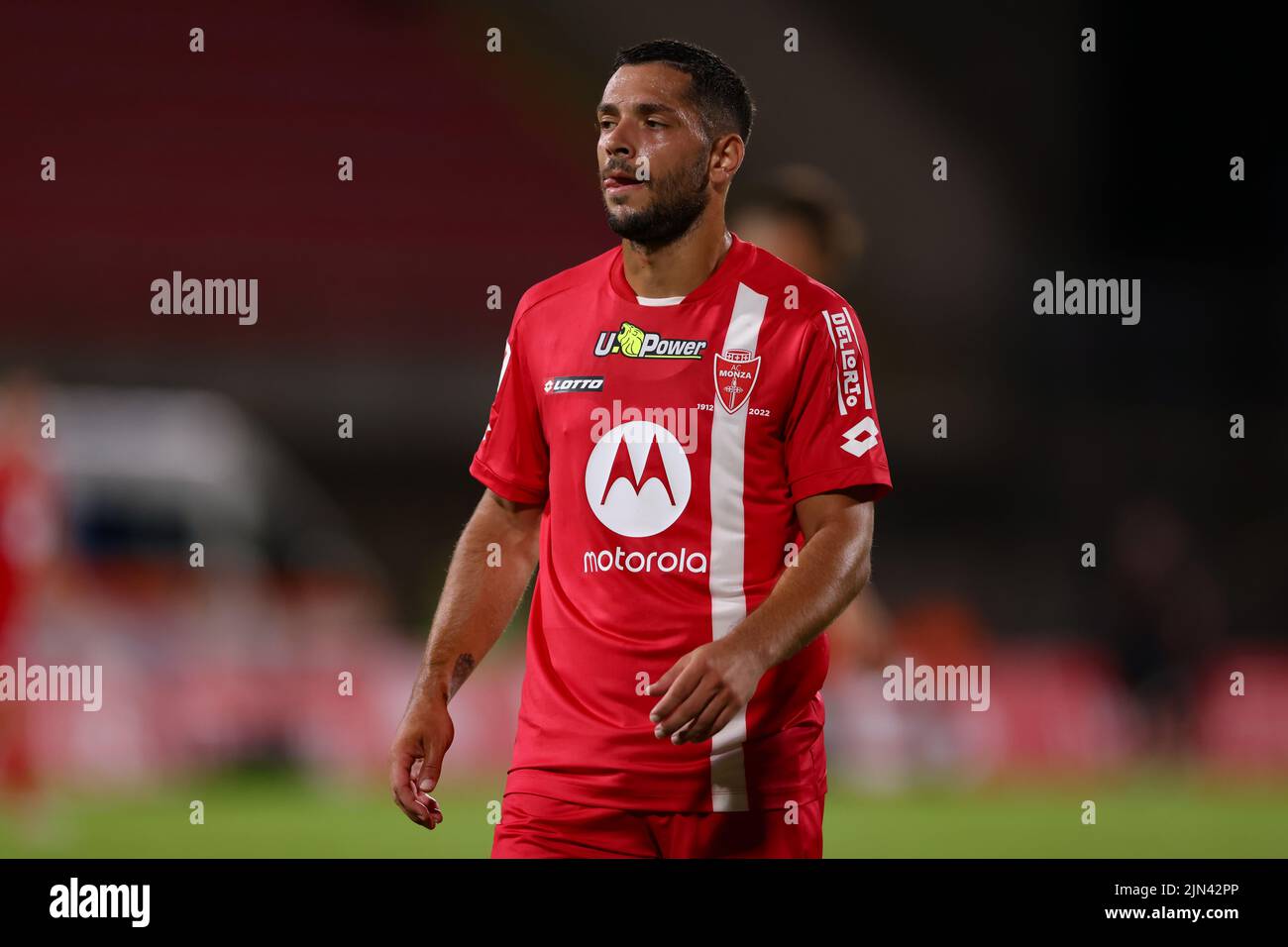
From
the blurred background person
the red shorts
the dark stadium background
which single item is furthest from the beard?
the blurred background person

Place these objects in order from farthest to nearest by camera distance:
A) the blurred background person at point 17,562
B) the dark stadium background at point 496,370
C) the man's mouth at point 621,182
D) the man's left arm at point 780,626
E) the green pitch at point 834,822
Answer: the dark stadium background at point 496,370, the blurred background person at point 17,562, the green pitch at point 834,822, the man's mouth at point 621,182, the man's left arm at point 780,626

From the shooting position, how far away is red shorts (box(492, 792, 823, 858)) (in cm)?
288


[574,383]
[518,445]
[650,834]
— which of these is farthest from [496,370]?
[650,834]

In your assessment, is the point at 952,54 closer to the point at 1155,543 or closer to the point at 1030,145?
the point at 1030,145

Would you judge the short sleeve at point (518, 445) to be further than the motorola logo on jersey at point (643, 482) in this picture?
Yes

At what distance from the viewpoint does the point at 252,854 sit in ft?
24.7

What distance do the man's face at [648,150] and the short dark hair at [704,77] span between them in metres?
0.02

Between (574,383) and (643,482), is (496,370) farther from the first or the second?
(643,482)

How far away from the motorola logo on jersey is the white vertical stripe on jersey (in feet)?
0.22

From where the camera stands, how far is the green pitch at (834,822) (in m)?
7.84

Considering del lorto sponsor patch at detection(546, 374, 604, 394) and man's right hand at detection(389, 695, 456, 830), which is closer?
man's right hand at detection(389, 695, 456, 830)

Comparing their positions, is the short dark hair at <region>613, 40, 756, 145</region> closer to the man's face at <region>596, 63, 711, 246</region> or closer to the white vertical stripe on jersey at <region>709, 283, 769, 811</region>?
the man's face at <region>596, 63, 711, 246</region>

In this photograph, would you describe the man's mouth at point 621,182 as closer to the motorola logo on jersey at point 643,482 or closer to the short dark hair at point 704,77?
the short dark hair at point 704,77

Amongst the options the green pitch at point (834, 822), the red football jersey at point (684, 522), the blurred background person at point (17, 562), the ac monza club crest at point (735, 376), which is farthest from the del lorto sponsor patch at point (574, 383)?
the blurred background person at point (17, 562)
